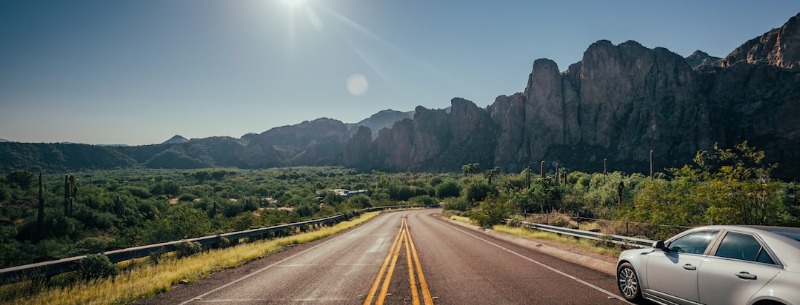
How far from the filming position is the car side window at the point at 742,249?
5215 millimetres

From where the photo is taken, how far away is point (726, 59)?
137 metres

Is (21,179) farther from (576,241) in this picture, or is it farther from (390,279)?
(576,241)

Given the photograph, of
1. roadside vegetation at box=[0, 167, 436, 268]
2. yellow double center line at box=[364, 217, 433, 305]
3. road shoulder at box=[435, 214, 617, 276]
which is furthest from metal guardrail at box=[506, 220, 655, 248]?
roadside vegetation at box=[0, 167, 436, 268]

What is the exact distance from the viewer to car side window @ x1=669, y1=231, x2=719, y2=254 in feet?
20.4

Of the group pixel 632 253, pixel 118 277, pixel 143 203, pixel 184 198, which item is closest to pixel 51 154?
pixel 184 198

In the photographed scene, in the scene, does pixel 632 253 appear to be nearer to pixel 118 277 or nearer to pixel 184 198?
pixel 118 277

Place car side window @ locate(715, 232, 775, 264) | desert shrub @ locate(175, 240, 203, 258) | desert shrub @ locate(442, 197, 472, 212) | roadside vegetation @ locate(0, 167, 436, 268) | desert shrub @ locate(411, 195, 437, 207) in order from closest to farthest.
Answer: car side window @ locate(715, 232, 775, 264) < desert shrub @ locate(175, 240, 203, 258) < roadside vegetation @ locate(0, 167, 436, 268) < desert shrub @ locate(442, 197, 472, 212) < desert shrub @ locate(411, 195, 437, 207)

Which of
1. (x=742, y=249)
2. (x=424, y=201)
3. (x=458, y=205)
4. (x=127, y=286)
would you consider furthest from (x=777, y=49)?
(x=127, y=286)

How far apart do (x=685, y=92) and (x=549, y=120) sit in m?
43.6

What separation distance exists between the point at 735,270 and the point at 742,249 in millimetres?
410

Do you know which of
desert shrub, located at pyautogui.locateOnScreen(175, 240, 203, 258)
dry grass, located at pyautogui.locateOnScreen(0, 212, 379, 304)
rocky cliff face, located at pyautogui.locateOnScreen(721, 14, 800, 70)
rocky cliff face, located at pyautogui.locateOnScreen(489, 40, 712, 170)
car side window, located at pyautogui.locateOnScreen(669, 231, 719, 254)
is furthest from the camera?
rocky cliff face, located at pyautogui.locateOnScreen(489, 40, 712, 170)

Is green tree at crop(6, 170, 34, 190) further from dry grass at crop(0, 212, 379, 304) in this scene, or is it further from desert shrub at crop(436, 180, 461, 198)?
desert shrub at crop(436, 180, 461, 198)

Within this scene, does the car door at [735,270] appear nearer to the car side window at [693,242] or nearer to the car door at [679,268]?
the car door at [679,268]

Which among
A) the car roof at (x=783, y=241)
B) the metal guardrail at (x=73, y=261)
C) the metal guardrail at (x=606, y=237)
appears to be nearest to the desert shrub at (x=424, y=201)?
the metal guardrail at (x=606, y=237)
